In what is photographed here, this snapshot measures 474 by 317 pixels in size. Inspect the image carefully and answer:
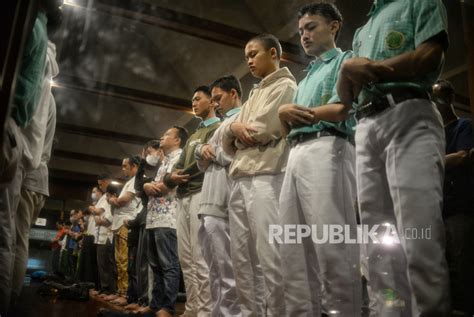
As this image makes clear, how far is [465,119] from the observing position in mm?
1626

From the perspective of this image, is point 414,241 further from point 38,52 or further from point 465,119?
point 38,52

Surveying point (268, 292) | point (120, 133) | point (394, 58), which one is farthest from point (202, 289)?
point (394, 58)

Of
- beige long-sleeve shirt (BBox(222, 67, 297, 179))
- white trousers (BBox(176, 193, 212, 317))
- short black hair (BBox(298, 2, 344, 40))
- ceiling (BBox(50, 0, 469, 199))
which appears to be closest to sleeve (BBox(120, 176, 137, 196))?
ceiling (BBox(50, 0, 469, 199))

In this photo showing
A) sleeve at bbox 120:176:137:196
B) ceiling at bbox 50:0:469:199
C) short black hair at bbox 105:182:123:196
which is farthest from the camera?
sleeve at bbox 120:176:137:196

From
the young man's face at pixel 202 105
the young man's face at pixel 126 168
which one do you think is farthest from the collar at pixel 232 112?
the young man's face at pixel 126 168

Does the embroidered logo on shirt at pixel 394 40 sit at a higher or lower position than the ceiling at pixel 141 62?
lower

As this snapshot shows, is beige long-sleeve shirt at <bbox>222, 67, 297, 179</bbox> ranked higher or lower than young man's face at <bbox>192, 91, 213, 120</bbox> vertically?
lower

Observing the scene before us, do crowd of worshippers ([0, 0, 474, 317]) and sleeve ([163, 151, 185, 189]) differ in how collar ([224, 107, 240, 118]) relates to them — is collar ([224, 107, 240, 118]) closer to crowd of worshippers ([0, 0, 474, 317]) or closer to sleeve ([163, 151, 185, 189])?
crowd of worshippers ([0, 0, 474, 317])

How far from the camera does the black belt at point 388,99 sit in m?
1.16

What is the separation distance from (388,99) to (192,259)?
5.27 feet

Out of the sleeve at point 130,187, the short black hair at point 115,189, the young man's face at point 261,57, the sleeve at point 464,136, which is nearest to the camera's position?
the sleeve at point 464,136

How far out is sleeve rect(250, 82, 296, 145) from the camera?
5.49 feet

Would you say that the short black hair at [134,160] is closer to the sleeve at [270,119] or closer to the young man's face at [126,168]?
the young man's face at [126,168]

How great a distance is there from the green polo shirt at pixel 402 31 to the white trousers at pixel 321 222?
0.25 metres
